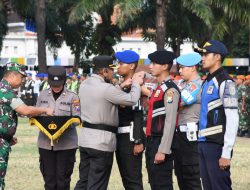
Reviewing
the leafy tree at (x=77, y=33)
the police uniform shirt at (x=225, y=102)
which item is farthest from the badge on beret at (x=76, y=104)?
the leafy tree at (x=77, y=33)

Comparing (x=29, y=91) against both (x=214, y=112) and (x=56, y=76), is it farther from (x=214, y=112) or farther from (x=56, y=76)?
(x=214, y=112)

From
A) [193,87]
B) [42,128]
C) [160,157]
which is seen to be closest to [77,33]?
[42,128]

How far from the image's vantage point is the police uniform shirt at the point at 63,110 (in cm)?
980

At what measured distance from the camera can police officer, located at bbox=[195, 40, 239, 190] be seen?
300 inches

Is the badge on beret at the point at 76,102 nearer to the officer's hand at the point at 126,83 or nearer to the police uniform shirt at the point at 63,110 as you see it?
the police uniform shirt at the point at 63,110

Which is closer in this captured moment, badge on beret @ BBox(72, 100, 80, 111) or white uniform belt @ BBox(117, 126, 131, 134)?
white uniform belt @ BBox(117, 126, 131, 134)

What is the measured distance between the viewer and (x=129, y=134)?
9109 millimetres

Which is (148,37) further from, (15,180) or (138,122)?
(138,122)

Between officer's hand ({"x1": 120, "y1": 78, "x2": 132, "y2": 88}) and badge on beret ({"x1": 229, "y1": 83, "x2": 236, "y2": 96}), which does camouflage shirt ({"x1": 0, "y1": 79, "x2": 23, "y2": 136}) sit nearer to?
officer's hand ({"x1": 120, "y1": 78, "x2": 132, "y2": 88})

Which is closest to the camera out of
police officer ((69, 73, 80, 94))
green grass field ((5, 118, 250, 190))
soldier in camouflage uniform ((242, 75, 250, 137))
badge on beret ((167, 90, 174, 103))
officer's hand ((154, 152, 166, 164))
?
officer's hand ((154, 152, 166, 164))

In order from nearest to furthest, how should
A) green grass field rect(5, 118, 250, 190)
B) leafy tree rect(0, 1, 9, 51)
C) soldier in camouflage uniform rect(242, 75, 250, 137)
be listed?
green grass field rect(5, 118, 250, 190) < soldier in camouflage uniform rect(242, 75, 250, 137) < leafy tree rect(0, 1, 9, 51)

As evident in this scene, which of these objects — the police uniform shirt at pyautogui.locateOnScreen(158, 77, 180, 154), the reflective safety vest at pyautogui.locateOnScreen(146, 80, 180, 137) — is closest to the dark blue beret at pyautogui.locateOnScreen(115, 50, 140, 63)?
the reflective safety vest at pyautogui.locateOnScreen(146, 80, 180, 137)

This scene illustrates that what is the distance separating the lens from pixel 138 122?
9.03 metres

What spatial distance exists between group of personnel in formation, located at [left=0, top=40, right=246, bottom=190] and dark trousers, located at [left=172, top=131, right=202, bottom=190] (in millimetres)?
12
